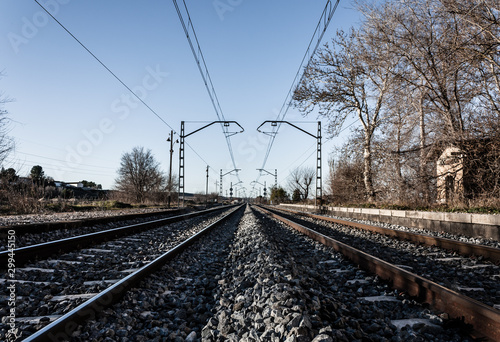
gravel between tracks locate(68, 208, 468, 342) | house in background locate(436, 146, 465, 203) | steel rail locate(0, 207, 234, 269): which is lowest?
gravel between tracks locate(68, 208, 468, 342)

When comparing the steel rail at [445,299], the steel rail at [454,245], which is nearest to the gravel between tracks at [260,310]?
the steel rail at [445,299]

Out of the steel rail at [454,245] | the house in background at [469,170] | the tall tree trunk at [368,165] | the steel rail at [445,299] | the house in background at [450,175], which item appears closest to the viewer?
the steel rail at [445,299]

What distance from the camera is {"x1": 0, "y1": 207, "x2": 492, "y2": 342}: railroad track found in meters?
2.53

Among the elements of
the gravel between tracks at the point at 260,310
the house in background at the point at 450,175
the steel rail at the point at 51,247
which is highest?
the house in background at the point at 450,175

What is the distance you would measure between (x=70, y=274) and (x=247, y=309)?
9.35ft

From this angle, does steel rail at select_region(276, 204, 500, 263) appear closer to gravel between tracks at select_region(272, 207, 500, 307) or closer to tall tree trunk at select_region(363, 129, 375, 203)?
gravel between tracks at select_region(272, 207, 500, 307)

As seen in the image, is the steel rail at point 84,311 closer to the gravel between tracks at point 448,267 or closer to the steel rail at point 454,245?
the gravel between tracks at point 448,267

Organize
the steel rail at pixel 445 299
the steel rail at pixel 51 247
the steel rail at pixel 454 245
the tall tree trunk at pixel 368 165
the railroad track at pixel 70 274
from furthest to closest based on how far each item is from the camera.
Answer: the tall tree trunk at pixel 368 165 < the steel rail at pixel 454 245 < the steel rail at pixel 51 247 < the railroad track at pixel 70 274 < the steel rail at pixel 445 299

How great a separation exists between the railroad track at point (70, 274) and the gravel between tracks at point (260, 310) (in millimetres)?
385

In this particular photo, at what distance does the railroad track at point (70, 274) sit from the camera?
3.13 metres

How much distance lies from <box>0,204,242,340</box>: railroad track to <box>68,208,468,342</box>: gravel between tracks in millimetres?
385

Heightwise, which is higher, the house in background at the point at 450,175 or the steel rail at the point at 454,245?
the house in background at the point at 450,175

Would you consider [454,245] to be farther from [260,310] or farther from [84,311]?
[84,311]

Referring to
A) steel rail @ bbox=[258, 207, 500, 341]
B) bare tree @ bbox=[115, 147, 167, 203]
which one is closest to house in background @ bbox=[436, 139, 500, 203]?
steel rail @ bbox=[258, 207, 500, 341]
